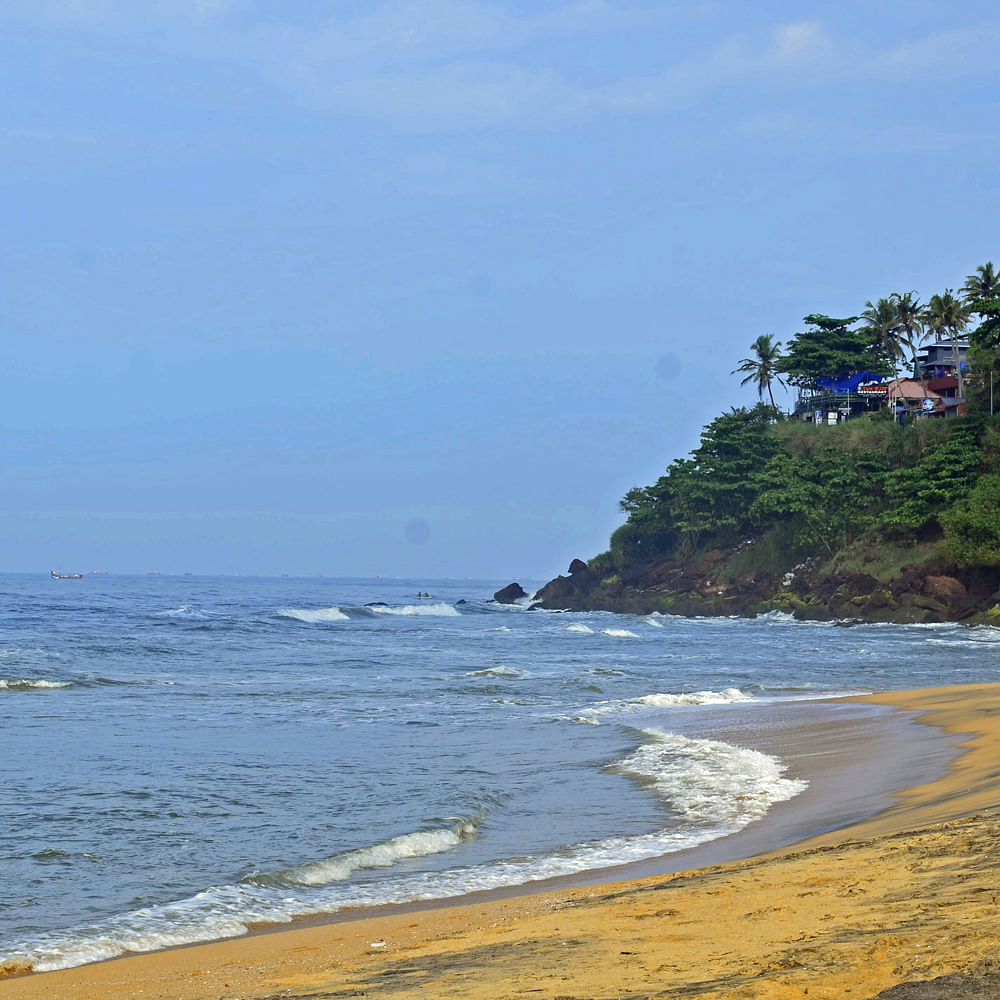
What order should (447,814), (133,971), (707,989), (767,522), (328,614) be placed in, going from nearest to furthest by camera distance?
(707,989) → (133,971) → (447,814) → (328,614) → (767,522)

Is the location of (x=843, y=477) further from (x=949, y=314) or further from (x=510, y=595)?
(x=510, y=595)

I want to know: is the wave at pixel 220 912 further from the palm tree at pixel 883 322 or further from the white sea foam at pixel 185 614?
the palm tree at pixel 883 322

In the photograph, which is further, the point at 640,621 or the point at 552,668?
the point at 640,621

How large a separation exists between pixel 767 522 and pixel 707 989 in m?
70.3

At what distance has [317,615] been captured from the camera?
64625 millimetres

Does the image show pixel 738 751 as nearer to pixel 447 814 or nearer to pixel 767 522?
pixel 447 814

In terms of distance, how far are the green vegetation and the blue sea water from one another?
26357 millimetres

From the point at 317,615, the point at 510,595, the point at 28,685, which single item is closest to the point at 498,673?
the point at 28,685

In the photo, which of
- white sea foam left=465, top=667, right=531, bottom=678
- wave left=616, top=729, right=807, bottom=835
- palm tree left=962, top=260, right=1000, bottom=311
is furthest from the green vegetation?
wave left=616, top=729, right=807, bottom=835

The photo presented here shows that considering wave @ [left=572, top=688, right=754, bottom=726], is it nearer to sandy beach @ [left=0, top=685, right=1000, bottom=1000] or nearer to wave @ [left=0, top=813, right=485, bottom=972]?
wave @ [left=0, top=813, right=485, bottom=972]

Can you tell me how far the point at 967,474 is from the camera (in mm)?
55406

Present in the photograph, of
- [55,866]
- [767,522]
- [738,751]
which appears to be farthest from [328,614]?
[55,866]

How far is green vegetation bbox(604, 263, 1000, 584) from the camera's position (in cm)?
5550

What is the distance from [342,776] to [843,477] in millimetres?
56822
